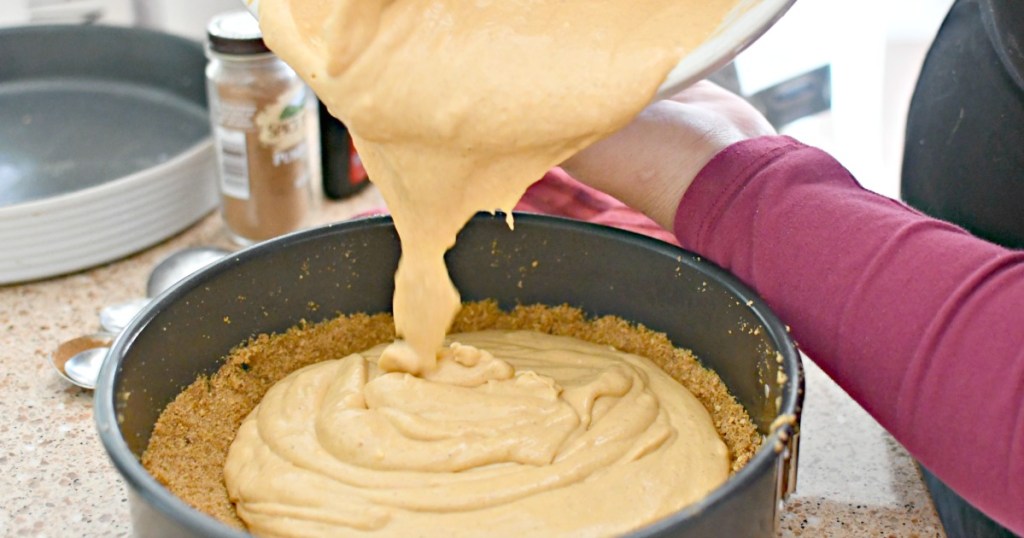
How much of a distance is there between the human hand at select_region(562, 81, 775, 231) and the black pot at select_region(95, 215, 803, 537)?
43 mm

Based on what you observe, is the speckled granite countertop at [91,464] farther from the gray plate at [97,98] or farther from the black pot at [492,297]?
the gray plate at [97,98]

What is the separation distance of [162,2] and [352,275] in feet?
3.34

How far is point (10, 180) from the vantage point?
4.35ft

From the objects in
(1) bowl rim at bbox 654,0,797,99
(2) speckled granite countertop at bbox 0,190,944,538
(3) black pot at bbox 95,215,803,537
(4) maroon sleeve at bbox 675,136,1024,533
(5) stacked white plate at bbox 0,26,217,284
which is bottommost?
(2) speckled granite countertop at bbox 0,190,944,538

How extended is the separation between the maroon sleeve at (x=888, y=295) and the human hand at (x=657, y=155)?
0.9 inches

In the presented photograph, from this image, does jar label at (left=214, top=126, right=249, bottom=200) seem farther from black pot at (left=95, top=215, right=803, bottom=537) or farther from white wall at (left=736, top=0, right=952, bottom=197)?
white wall at (left=736, top=0, right=952, bottom=197)

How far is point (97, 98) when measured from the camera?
152 centimetres

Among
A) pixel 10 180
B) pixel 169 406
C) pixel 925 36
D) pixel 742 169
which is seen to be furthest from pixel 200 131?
pixel 925 36

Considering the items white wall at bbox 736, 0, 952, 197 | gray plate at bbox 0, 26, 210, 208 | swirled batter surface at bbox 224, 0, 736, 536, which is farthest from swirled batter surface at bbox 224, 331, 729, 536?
white wall at bbox 736, 0, 952, 197

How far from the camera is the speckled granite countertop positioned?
0.85 meters

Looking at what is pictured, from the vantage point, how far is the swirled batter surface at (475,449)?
741mm

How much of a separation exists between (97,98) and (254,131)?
17.3 inches

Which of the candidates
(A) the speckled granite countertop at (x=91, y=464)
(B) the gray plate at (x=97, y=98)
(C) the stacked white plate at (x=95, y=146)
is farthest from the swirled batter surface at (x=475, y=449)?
(B) the gray plate at (x=97, y=98)

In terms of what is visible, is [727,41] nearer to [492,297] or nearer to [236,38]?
[492,297]
